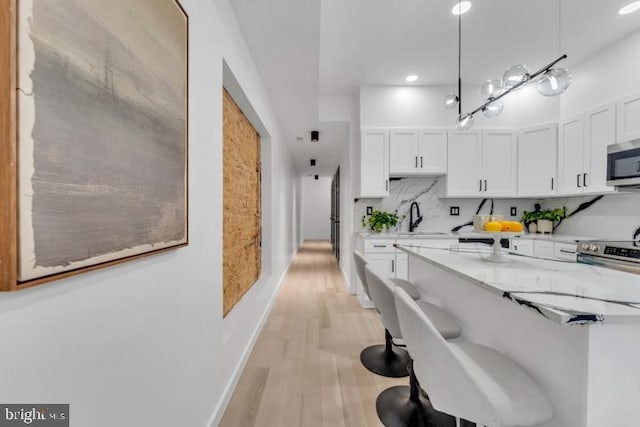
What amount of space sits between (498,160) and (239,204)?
3.23 metres

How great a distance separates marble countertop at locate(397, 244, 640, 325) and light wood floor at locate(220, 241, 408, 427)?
41.5 inches

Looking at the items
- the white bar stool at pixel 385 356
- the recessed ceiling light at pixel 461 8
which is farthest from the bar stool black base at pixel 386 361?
the recessed ceiling light at pixel 461 8

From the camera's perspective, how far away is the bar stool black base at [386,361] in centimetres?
214

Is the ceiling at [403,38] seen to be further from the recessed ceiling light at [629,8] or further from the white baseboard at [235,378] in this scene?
the white baseboard at [235,378]

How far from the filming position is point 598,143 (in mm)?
2996

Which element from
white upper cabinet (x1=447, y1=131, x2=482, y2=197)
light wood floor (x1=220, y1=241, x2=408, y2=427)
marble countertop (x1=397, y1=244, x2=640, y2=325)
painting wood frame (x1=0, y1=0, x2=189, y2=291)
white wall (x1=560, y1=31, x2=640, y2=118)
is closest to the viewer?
painting wood frame (x1=0, y1=0, x2=189, y2=291)

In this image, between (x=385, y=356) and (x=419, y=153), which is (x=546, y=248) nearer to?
(x=419, y=153)

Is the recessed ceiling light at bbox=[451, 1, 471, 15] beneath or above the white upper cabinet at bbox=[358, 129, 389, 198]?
above

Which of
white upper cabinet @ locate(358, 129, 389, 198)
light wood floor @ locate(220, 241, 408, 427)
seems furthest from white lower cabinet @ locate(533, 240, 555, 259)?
light wood floor @ locate(220, 241, 408, 427)

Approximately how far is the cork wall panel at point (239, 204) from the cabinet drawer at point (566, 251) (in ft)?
10.9

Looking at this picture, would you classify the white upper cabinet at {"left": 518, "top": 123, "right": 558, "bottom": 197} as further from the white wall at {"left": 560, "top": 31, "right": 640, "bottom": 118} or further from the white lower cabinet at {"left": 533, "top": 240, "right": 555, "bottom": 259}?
the white lower cabinet at {"left": 533, "top": 240, "right": 555, "bottom": 259}

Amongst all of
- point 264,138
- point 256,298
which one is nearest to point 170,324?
point 256,298

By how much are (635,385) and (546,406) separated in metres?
0.24

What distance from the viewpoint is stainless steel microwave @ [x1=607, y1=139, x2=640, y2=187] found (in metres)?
2.37
